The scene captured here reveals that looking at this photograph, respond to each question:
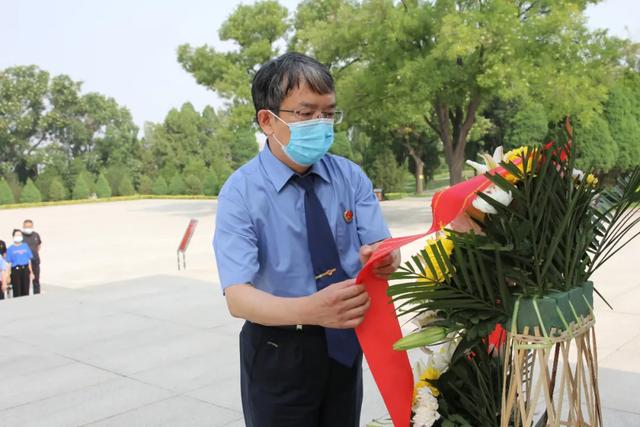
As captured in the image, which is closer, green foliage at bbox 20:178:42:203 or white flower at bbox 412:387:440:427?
white flower at bbox 412:387:440:427

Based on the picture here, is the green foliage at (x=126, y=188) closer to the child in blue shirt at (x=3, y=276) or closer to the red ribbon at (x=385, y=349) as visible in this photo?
the child in blue shirt at (x=3, y=276)

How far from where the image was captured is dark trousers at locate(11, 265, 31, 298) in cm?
820

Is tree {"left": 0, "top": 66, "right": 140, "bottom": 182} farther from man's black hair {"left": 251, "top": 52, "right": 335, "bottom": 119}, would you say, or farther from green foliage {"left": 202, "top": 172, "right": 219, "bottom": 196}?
man's black hair {"left": 251, "top": 52, "right": 335, "bottom": 119}

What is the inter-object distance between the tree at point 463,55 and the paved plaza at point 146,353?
5.14 meters

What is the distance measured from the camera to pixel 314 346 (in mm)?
1703

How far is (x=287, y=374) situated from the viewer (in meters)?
1.70

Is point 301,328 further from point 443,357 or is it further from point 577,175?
point 577,175

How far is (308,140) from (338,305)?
0.47 meters

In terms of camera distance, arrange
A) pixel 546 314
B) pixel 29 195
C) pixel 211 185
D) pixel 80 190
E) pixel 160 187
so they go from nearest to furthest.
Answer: pixel 546 314 < pixel 211 185 < pixel 29 195 < pixel 80 190 < pixel 160 187

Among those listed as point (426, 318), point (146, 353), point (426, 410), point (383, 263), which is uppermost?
point (383, 263)

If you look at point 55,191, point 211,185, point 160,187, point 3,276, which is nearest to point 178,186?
point 160,187

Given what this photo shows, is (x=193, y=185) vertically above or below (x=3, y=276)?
above

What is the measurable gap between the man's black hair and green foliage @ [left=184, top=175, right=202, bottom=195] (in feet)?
112

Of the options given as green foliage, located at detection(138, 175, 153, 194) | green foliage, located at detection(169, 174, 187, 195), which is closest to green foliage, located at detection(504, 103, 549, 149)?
green foliage, located at detection(169, 174, 187, 195)
